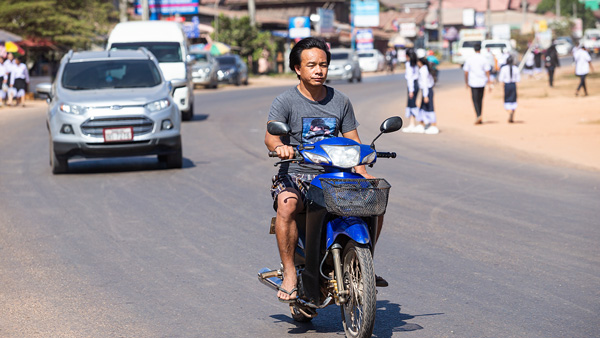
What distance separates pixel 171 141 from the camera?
44.7 ft

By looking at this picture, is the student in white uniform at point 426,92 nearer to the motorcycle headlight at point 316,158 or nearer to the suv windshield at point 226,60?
the motorcycle headlight at point 316,158

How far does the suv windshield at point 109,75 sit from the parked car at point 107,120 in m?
0.02

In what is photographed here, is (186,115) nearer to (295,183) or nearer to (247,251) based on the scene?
(247,251)

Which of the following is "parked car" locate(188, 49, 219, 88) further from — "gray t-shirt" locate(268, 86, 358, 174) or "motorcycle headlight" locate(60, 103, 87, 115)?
"gray t-shirt" locate(268, 86, 358, 174)

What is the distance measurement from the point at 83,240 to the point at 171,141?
200 inches

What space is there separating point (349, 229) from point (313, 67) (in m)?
1.05

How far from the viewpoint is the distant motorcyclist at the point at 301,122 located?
17.3ft

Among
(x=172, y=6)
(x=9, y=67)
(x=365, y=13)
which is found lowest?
(x=9, y=67)

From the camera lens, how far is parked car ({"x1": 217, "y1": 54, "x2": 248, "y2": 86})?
43469 millimetres

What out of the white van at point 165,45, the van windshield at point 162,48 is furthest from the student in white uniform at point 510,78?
the van windshield at point 162,48

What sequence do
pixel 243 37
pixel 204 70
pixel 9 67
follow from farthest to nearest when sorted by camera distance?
pixel 243 37 → pixel 204 70 → pixel 9 67

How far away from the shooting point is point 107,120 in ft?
44.1

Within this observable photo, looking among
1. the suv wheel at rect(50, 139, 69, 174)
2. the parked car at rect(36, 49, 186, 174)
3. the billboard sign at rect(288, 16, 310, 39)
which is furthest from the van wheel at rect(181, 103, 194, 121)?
the billboard sign at rect(288, 16, 310, 39)

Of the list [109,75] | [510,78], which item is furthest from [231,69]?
[109,75]
